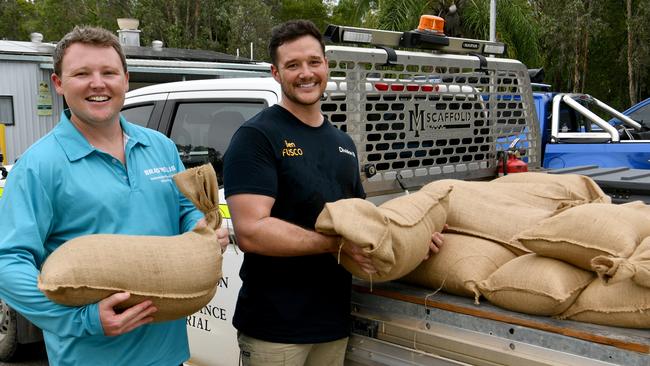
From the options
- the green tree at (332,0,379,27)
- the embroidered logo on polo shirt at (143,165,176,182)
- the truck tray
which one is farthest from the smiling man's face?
the green tree at (332,0,379,27)

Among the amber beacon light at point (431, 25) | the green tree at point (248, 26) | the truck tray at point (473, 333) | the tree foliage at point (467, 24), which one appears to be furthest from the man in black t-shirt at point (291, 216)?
the green tree at point (248, 26)

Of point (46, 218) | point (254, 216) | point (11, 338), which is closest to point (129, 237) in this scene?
point (46, 218)

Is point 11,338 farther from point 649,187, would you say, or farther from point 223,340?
point 649,187

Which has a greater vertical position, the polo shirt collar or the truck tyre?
the polo shirt collar

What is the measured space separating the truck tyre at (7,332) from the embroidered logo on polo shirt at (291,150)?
3090 mm

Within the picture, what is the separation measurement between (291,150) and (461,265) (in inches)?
29.2

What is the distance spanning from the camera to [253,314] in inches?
95.0

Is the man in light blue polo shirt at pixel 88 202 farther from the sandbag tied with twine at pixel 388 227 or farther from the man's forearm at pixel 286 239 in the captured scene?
the sandbag tied with twine at pixel 388 227

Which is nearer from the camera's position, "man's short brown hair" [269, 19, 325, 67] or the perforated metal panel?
"man's short brown hair" [269, 19, 325, 67]

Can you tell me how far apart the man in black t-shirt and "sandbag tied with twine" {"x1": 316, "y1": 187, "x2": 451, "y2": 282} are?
7 cm

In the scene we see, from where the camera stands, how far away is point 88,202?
6.64 feet

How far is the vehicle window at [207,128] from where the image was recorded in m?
3.62

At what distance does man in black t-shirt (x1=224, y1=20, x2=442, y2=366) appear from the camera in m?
2.25

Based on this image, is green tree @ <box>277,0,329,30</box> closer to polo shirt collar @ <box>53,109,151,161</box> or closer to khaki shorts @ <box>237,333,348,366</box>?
khaki shorts @ <box>237,333,348,366</box>
